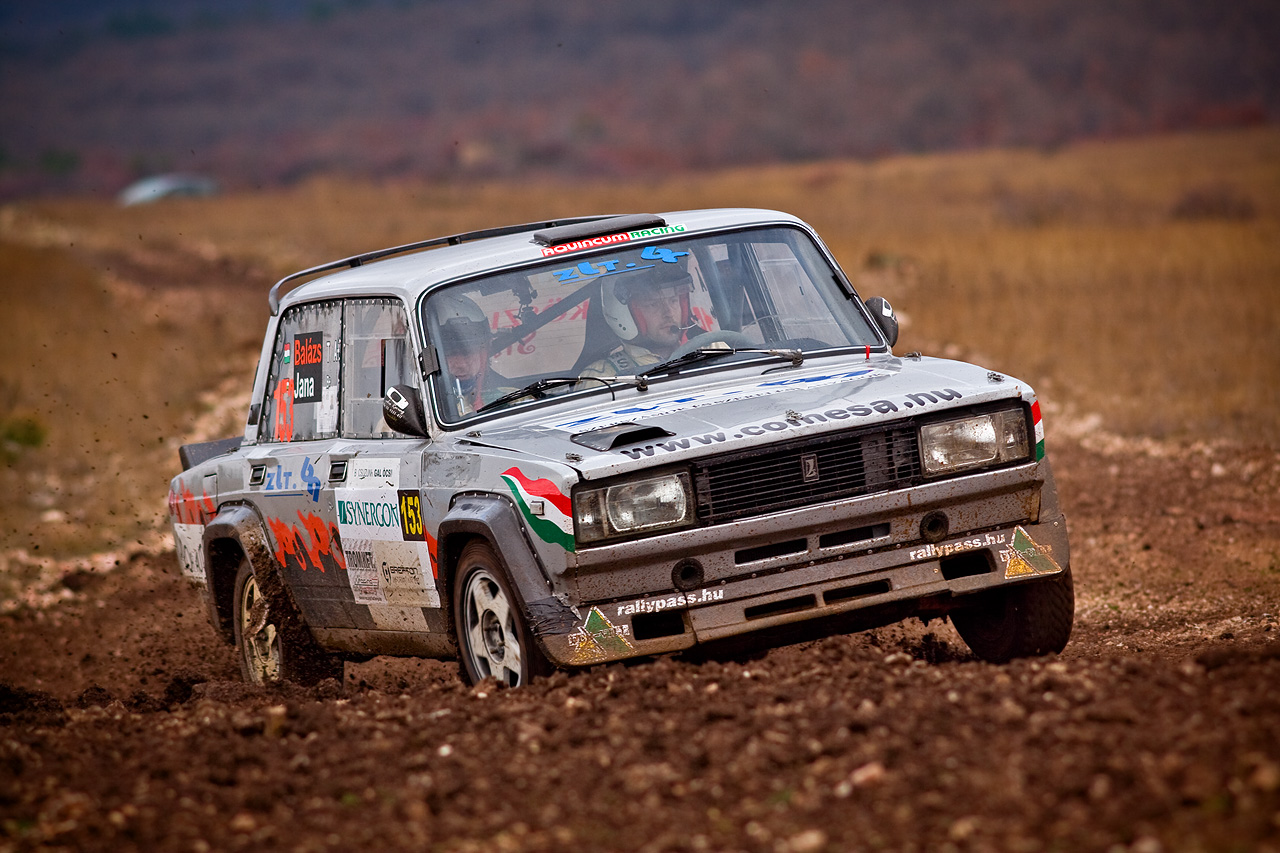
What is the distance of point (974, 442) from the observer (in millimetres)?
5773

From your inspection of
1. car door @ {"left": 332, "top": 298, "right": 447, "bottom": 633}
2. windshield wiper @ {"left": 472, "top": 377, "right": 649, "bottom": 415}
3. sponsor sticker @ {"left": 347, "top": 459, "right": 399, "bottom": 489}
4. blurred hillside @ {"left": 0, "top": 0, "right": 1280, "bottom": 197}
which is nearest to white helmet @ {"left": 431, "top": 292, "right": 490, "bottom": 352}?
car door @ {"left": 332, "top": 298, "right": 447, "bottom": 633}

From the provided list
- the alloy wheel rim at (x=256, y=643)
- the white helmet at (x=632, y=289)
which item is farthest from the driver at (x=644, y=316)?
the alloy wheel rim at (x=256, y=643)

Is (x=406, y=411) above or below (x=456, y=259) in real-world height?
below

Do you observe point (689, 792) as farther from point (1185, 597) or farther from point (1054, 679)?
point (1185, 597)

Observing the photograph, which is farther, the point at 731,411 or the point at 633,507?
the point at 731,411

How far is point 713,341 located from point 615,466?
1.30 m

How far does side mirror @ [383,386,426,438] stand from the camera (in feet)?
20.5

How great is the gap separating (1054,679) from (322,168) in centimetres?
9092

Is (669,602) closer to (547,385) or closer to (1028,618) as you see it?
(547,385)

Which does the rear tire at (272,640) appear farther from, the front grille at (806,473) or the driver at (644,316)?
the front grille at (806,473)

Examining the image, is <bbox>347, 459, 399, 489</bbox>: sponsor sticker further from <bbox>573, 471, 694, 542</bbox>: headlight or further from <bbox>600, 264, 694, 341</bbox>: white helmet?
<bbox>573, 471, 694, 542</bbox>: headlight

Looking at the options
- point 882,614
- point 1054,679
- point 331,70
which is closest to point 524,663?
point 882,614

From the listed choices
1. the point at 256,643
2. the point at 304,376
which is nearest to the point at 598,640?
the point at 304,376

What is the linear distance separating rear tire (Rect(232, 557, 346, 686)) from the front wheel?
4.73 feet
